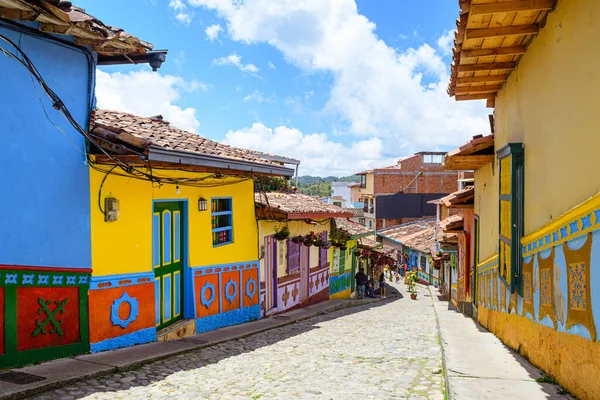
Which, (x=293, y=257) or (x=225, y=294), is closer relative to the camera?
(x=225, y=294)

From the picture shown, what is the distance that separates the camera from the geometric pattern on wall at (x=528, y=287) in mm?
5637

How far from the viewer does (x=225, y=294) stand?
10.5 meters

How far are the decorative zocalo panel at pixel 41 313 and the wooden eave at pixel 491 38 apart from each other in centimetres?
565

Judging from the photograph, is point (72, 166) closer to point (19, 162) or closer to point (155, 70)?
point (19, 162)

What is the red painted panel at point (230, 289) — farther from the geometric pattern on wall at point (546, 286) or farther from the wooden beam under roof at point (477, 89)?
the geometric pattern on wall at point (546, 286)

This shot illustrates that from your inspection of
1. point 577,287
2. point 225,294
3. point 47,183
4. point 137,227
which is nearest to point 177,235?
point 137,227

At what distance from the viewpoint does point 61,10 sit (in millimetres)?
5641

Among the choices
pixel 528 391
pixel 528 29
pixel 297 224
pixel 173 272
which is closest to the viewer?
pixel 528 391

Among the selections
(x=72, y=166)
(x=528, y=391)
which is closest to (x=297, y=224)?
(x=72, y=166)

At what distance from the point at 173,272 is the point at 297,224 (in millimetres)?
6014

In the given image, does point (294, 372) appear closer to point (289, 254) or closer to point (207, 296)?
point (207, 296)

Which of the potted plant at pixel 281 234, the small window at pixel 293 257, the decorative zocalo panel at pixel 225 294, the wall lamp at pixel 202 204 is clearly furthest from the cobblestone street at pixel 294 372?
the small window at pixel 293 257

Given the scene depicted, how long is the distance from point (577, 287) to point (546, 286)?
3.38 feet

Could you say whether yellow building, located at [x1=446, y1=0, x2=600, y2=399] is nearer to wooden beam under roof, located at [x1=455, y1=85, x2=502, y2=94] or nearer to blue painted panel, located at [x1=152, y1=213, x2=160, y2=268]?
wooden beam under roof, located at [x1=455, y1=85, x2=502, y2=94]
